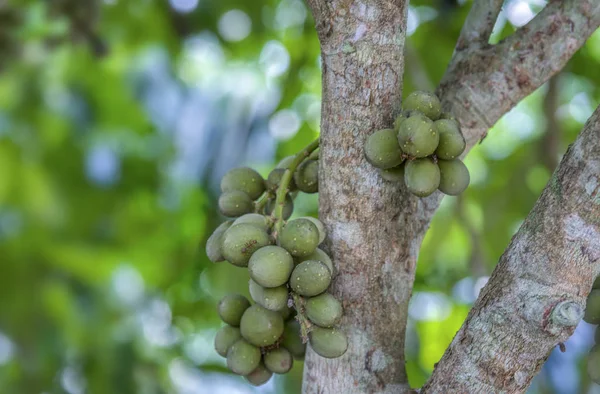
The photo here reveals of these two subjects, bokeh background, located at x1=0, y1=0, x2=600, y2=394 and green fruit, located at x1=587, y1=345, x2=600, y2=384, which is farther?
bokeh background, located at x1=0, y1=0, x2=600, y2=394

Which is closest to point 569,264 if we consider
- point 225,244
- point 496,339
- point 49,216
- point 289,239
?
point 496,339

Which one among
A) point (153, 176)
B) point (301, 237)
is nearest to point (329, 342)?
point (301, 237)

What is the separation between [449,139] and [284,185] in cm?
29

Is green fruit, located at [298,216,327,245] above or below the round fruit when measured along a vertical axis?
above

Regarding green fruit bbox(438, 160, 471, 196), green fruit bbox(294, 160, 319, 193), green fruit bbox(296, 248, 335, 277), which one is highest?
green fruit bbox(294, 160, 319, 193)

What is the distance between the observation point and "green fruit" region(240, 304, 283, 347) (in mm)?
1138

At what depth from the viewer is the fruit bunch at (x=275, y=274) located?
102 cm

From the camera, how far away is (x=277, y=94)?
10.2ft

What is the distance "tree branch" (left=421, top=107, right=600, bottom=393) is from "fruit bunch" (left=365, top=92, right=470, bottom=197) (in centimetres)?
14

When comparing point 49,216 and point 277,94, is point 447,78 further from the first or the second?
point 49,216

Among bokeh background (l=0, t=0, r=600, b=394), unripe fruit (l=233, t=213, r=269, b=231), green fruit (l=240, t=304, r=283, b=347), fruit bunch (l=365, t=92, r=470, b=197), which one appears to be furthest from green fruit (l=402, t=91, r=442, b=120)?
bokeh background (l=0, t=0, r=600, b=394)

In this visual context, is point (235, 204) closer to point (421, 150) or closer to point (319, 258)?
point (319, 258)

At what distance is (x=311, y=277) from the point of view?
1.00 m

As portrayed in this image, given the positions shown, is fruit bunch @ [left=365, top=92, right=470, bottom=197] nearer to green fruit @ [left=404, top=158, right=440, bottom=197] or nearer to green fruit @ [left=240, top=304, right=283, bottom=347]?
green fruit @ [left=404, top=158, right=440, bottom=197]
